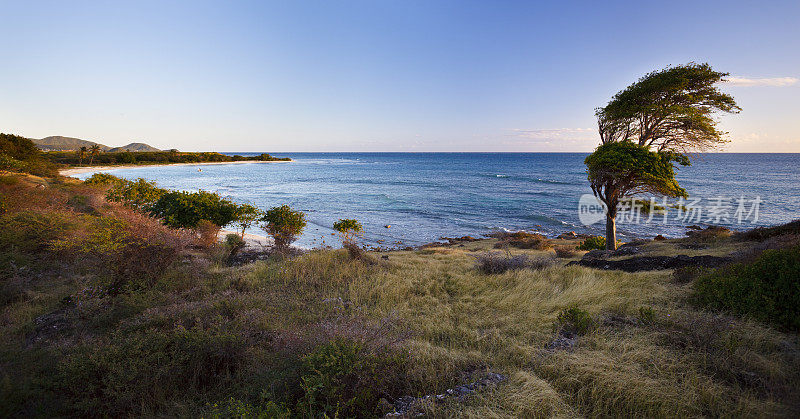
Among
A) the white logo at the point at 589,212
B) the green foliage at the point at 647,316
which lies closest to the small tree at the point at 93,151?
the white logo at the point at 589,212

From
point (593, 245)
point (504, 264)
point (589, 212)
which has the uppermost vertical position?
point (504, 264)

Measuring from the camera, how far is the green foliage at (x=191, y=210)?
47.0ft

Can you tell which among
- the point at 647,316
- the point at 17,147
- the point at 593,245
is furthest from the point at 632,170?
the point at 17,147

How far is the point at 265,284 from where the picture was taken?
8.11 m

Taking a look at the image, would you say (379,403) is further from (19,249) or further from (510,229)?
(510,229)

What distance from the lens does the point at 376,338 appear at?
4375mm

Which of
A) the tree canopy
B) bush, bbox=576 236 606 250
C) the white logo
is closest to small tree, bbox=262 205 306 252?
the tree canopy

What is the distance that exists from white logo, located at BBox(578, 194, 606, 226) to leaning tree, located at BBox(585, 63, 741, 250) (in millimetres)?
14065

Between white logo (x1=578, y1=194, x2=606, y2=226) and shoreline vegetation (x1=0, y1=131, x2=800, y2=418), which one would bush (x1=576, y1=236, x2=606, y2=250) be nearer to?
shoreline vegetation (x1=0, y1=131, x2=800, y2=418)

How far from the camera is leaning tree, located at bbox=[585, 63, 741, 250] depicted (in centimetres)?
1281

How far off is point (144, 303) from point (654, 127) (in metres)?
20.5

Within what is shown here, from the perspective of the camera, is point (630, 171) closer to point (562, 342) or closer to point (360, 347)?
point (562, 342)

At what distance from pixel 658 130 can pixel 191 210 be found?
2346 centimetres

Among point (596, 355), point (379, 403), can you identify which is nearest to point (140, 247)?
point (379, 403)
